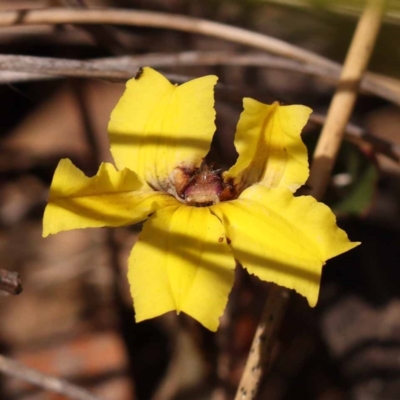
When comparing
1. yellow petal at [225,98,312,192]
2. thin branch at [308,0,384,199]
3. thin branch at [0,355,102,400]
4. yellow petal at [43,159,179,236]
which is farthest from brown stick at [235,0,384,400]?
thin branch at [0,355,102,400]

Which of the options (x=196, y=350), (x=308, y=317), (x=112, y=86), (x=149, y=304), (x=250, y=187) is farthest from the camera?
(x=112, y=86)

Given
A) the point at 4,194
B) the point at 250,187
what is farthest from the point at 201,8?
the point at 250,187

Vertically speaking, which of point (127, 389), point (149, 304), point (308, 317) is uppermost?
point (149, 304)

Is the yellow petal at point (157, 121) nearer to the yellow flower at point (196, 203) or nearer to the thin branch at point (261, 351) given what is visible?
the yellow flower at point (196, 203)

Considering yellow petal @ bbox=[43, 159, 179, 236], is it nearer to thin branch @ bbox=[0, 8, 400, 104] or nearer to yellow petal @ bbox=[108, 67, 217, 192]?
yellow petal @ bbox=[108, 67, 217, 192]

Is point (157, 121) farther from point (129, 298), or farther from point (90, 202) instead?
point (129, 298)

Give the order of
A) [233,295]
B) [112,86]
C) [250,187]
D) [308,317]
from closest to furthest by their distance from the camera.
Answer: [250,187]
[233,295]
[308,317]
[112,86]

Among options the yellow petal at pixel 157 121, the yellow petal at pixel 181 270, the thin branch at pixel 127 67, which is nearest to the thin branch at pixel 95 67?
the thin branch at pixel 127 67

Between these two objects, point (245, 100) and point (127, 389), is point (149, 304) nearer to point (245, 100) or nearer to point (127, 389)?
point (245, 100)
